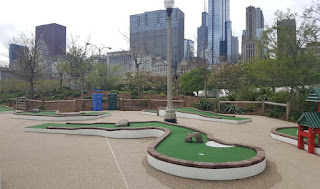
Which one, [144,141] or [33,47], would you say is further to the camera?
[33,47]

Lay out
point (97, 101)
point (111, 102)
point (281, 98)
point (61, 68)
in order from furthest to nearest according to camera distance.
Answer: point (61, 68) → point (111, 102) → point (97, 101) → point (281, 98)

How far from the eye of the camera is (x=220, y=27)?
9044 centimetres

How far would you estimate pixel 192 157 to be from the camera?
443 centimetres

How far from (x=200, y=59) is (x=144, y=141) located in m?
20.2

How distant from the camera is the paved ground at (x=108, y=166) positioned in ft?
12.4

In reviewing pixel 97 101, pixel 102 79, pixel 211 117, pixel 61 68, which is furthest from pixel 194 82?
pixel 61 68

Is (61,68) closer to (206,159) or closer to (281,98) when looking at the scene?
(281,98)

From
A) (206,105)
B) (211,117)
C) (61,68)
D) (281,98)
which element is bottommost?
(211,117)

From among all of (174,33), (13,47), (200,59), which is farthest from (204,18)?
(13,47)

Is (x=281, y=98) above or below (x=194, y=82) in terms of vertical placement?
below

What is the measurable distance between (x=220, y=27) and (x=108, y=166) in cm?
9401

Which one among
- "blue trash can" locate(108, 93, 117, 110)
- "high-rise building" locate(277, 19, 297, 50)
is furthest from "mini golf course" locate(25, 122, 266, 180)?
"blue trash can" locate(108, 93, 117, 110)

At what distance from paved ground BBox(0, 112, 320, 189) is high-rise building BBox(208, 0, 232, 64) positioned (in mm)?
61476

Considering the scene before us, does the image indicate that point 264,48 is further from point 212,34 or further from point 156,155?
point 212,34
